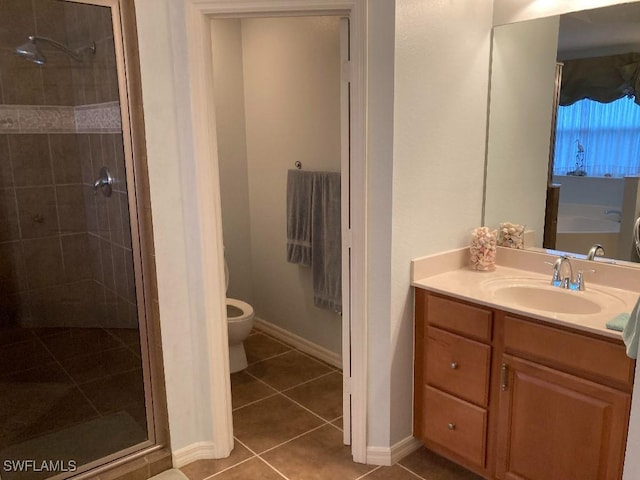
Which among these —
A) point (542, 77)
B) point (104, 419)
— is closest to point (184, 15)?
point (542, 77)

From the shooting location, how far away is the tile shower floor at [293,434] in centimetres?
234

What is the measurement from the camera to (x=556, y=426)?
74.2 inches

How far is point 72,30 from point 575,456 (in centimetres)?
250

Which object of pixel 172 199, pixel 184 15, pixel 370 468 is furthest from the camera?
pixel 370 468

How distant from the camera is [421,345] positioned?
2.32m

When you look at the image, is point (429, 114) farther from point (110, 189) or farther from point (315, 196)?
point (110, 189)

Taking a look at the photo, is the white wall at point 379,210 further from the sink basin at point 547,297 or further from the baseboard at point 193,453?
the baseboard at point 193,453

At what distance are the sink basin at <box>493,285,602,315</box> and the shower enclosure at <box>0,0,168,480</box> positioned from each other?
60.8 inches

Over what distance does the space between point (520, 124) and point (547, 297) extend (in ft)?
2.77

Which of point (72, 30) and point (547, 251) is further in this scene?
point (547, 251)

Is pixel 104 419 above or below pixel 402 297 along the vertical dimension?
below

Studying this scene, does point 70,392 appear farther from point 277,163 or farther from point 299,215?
point 277,163

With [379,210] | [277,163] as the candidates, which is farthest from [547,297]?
[277,163]

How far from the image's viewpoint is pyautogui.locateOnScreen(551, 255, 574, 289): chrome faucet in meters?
2.23
